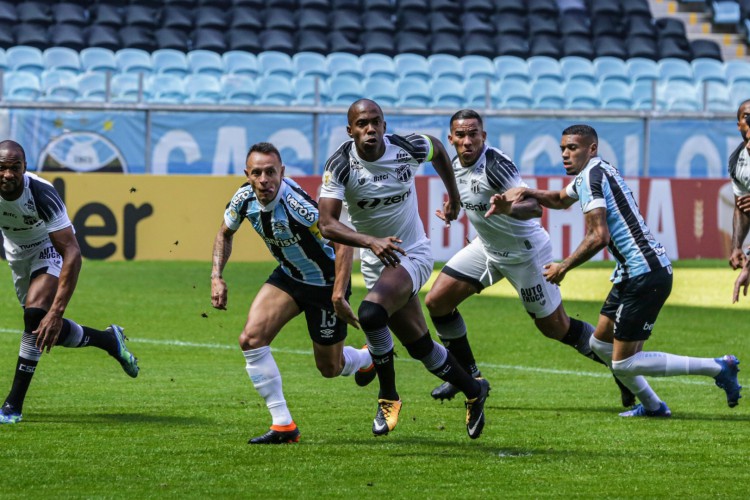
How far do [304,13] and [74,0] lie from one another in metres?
5.21

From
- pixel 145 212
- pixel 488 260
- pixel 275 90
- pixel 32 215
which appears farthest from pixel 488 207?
pixel 275 90

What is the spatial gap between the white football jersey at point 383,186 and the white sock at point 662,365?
5.73 ft

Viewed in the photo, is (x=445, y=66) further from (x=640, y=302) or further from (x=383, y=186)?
(x=383, y=186)

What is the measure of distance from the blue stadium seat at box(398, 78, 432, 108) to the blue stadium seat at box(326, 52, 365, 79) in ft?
3.21

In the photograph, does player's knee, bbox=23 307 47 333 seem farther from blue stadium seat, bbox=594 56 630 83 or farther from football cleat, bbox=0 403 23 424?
blue stadium seat, bbox=594 56 630 83

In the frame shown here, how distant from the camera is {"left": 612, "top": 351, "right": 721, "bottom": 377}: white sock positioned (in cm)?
882

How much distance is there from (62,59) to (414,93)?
7.33 metres

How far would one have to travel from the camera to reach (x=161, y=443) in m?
7.85

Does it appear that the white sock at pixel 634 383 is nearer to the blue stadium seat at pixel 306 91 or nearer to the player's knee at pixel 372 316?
the player's knee at pixel 372 316

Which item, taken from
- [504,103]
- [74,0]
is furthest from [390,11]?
[74,0]

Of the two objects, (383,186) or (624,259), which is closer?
(383,186)

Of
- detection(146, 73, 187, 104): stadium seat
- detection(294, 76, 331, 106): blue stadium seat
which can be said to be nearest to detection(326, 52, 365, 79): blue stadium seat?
detection(294, 76, 331, 106): blue stadium seat

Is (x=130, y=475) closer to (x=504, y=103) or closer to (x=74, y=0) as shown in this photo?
(x=504, y=103)

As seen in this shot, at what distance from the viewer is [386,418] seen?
7871 millimetres
